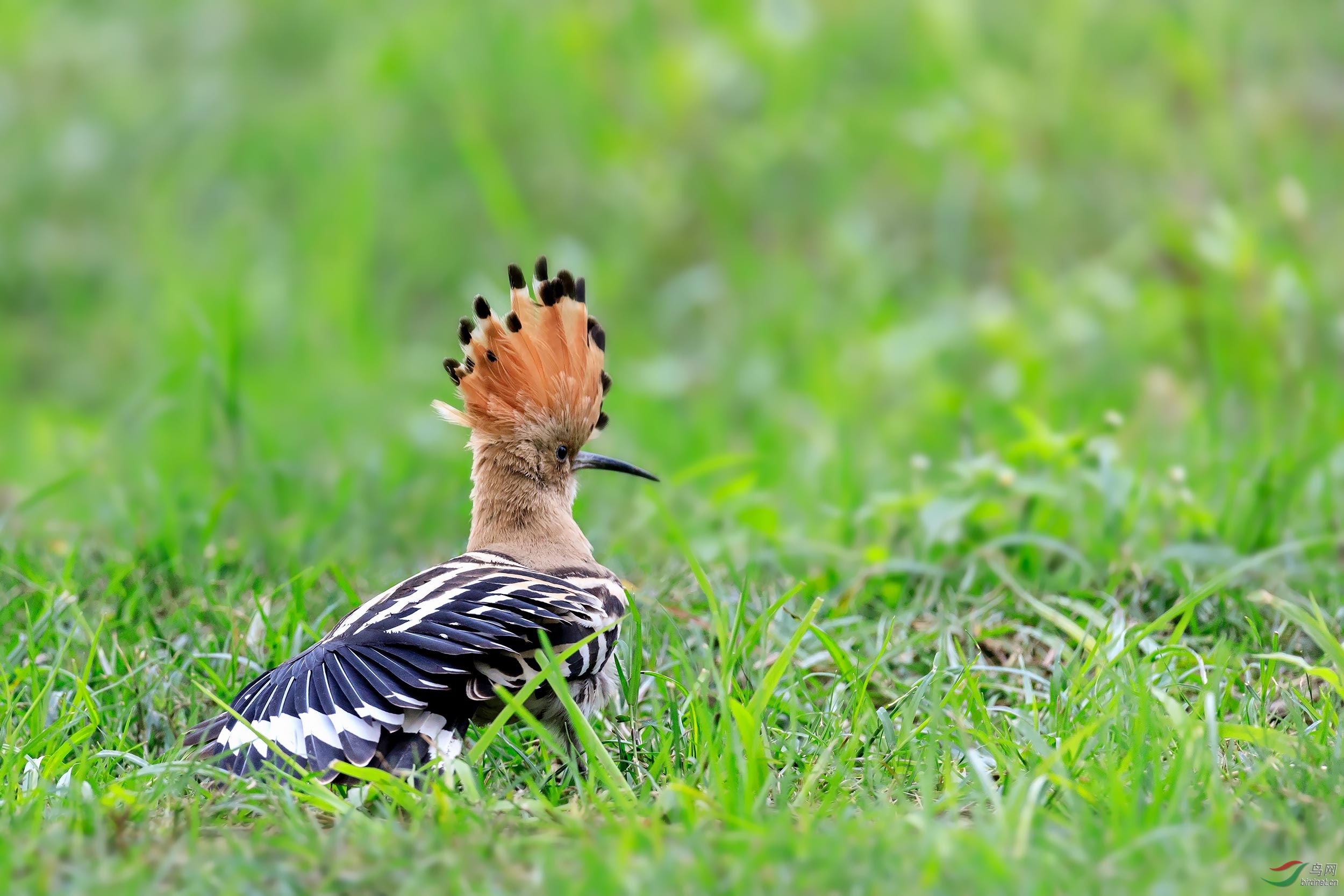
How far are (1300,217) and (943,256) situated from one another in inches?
89.2

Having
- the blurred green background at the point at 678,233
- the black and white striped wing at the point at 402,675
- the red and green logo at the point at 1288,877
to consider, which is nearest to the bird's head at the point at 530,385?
the black and white striped wing at the point at 402,675

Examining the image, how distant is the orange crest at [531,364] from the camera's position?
371 centimetres

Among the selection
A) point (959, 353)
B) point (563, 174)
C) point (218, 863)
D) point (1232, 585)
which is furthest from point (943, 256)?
point (218, 863)

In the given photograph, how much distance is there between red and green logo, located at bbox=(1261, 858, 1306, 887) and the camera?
2.42 m

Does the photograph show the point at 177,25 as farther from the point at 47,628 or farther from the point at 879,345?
the point at 47,628

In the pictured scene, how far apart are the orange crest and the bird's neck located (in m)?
0.09

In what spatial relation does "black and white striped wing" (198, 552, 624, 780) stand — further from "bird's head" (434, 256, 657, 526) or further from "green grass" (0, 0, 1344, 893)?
"bird's head" (434, 256, 657, 526)

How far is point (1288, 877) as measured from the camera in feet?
8.02

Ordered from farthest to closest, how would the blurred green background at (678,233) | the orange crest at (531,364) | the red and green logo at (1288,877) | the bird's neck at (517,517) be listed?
the blurred green background at (678,233)
the bird's neck at (517,517)
the orange crest at (531,364)
the red and green logo at (1288,877)

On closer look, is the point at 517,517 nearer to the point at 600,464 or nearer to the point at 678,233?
the point at 600,464

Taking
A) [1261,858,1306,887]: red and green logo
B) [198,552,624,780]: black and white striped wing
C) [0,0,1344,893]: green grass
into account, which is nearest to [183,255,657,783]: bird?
[198,552,624,780]: black and white striped wing

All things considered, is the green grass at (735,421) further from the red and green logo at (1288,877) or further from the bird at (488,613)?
A: the bird at (488,613)

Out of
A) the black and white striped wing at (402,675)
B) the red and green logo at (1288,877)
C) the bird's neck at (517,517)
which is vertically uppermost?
the bird's neck at (517,517)

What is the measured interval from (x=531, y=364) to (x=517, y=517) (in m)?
0.40
